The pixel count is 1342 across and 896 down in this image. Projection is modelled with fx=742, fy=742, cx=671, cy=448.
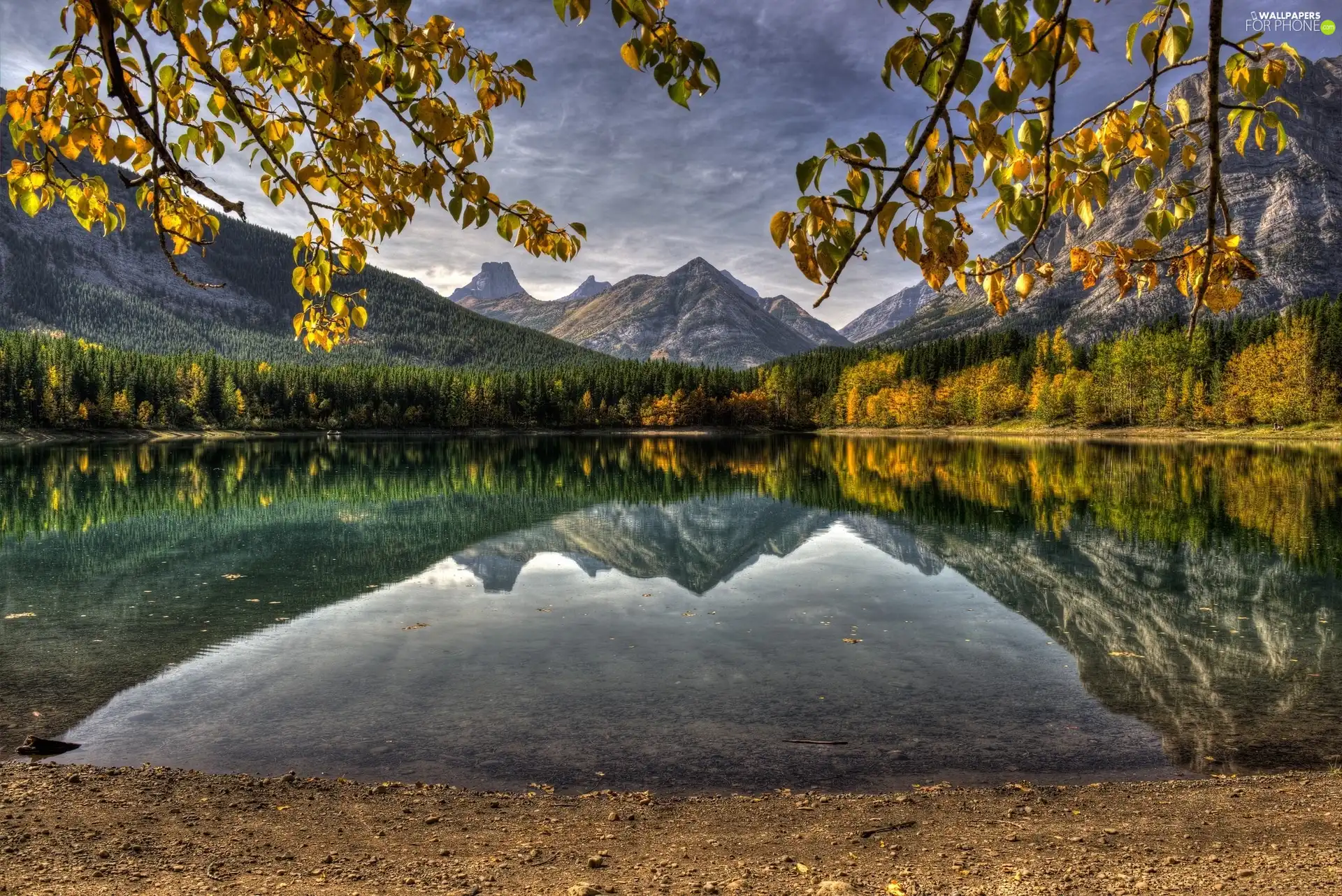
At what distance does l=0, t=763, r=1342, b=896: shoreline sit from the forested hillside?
87.7 m

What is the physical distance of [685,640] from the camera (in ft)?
42.3

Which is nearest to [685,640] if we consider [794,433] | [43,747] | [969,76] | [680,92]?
[43,747]

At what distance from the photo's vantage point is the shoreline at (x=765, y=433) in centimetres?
8425

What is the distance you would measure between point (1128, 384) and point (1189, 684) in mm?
109930

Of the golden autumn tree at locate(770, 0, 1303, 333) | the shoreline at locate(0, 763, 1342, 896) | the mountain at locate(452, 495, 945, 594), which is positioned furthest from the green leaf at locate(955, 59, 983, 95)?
the mountain at locate(452, 495, 945, 594)

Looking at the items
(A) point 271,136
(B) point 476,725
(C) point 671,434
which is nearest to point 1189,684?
(B) point 476,725

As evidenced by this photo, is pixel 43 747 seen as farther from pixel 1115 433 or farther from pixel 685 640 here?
pixel 1115 433

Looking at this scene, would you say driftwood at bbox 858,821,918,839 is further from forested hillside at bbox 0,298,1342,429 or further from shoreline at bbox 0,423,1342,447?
shoreline at bbox 0,423,1342,447

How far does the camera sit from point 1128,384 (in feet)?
340

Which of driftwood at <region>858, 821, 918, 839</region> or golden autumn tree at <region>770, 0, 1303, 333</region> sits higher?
golden autumn tree at <region>770, 0, 1303, 333</region>

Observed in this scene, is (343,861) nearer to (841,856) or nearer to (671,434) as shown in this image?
(841,856)

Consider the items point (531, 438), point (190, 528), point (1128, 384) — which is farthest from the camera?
point (531, 438)

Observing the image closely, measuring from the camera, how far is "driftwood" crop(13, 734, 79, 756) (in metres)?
8.02

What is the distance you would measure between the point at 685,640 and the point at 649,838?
22.7 feet
